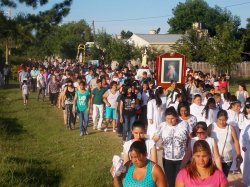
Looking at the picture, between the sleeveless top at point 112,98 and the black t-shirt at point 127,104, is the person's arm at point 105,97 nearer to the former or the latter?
the sleeveless top at point 112,98

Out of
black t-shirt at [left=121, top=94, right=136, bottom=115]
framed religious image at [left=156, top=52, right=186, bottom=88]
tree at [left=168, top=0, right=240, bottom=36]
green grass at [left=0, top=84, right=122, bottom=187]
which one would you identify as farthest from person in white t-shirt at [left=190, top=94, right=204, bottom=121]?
tree at [left=168, top=0, right=240, bottom=36]

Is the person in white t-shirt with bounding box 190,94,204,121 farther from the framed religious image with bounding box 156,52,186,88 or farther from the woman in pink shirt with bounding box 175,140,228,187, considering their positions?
the framed religious image with bounding box 156,52,186,88

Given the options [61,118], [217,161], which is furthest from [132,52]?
[217,161]

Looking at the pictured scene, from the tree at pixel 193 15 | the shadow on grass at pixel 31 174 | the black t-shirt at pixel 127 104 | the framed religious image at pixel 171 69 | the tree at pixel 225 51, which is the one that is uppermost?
the tree at pixel 193 15

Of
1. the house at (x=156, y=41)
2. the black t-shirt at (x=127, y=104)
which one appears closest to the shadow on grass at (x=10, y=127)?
the black t-shirt at (x=127, y=104)

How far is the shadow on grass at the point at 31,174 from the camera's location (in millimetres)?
9547

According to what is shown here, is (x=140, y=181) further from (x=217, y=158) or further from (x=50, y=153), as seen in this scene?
(x=50, y=153)

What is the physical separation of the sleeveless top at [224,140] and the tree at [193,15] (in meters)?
71.4

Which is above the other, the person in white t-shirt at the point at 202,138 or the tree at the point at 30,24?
the tree at the point at 30,24

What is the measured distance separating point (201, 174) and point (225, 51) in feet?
106

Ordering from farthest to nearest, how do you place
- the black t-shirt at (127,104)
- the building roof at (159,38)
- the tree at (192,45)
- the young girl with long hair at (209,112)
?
the building roof at (159,38)
the tree at (192,45)
the black t-shirt at (127,104)
the young girl with long hair at (209,112)

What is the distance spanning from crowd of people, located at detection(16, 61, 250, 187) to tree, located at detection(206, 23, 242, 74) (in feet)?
52.7

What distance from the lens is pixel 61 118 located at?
18.8m

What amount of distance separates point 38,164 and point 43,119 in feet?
24.3
